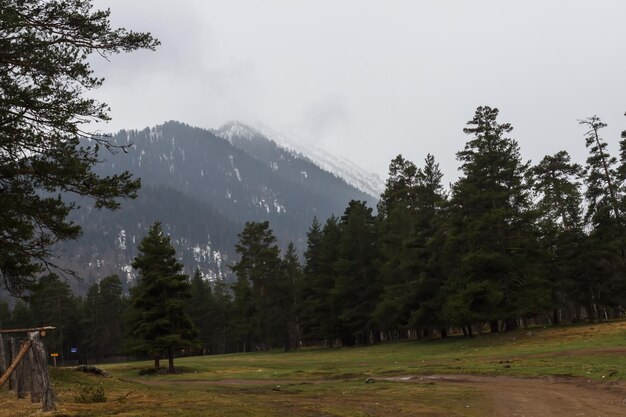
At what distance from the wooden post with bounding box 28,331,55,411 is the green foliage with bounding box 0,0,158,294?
6999mm

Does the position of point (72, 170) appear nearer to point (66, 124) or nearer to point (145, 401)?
point (66, 124)

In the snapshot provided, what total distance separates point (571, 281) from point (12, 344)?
52852 millimetres

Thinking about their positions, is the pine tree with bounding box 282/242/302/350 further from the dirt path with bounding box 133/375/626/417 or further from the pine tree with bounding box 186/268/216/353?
the dirt path with bounding box 133/375/626/417

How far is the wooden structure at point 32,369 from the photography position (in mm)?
10951

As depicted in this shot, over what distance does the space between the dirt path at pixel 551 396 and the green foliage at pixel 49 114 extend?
15.2 metres

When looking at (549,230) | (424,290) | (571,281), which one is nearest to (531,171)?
(549,230)

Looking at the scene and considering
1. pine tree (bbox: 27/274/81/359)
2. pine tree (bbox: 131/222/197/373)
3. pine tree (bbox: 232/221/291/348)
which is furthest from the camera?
pine tree (bbox: 27/274/81/359)

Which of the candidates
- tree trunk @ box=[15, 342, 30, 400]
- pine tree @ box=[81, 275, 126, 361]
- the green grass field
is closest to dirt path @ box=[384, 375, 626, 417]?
the green grass field

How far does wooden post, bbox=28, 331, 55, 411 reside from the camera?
1095 cm

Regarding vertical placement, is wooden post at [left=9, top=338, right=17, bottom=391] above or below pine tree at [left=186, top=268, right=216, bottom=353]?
below

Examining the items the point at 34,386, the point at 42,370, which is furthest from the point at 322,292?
the point at 42,370

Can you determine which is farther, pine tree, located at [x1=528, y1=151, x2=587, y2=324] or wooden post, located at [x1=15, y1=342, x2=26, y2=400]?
pine tree, located at [x1=528, y1=151, x2=587, y2=324]

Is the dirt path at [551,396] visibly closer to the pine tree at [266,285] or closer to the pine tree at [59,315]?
the pine tree at [266,285]

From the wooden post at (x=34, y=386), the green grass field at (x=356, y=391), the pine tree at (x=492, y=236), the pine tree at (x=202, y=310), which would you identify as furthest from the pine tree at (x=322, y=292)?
the wooden post at (x=34, y=386)
